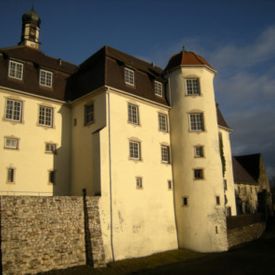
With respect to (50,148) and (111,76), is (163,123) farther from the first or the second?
(50,148)

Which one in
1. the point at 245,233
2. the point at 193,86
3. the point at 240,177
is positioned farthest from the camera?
the point at 240,177

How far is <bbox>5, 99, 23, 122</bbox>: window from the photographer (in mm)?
22922

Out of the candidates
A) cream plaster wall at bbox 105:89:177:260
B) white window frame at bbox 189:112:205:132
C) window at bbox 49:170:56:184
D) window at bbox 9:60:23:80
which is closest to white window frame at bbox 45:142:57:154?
window at bbox 49:170:56:184

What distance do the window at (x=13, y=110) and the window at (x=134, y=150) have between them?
823cm

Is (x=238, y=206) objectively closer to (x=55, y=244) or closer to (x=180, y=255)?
(x=180, y=255)

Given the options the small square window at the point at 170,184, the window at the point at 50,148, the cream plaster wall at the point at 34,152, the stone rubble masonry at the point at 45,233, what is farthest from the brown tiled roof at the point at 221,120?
the stone rubble masonry at the point at 45,233

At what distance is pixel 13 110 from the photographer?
23.2 meters

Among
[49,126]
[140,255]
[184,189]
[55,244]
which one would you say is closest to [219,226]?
[184,189]

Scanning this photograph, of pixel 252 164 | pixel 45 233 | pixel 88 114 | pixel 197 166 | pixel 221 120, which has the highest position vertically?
pixel 221 120

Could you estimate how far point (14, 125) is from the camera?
75.4 ft

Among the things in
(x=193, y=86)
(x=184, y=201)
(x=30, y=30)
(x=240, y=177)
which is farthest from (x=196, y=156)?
(x=30, y=30)

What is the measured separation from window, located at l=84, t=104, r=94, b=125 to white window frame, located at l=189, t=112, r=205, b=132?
841 cm

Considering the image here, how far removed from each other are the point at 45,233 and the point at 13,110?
953 cm

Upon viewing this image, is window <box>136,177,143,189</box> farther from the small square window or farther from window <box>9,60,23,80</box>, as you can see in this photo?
window <box>9,60,23,80</box>
